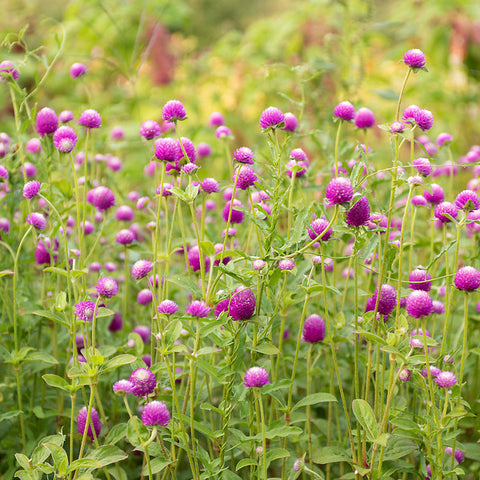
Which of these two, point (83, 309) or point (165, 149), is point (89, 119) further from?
point (83, 309)

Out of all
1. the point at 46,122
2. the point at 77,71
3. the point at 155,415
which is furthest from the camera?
the point at 77,71

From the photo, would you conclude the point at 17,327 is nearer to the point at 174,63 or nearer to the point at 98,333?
the point at 98,333

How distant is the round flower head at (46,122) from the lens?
1.90m

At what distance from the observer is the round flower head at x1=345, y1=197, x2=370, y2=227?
1.38 m

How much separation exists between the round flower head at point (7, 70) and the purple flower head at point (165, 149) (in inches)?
26.5

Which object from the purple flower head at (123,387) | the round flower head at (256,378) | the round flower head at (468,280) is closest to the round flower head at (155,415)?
the purple flower head at (123,387)

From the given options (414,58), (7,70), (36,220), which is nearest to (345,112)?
(414,58)

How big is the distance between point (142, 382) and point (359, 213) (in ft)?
2.23

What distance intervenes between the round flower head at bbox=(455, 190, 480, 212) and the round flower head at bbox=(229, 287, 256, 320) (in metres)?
0.59

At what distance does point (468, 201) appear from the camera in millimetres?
1399

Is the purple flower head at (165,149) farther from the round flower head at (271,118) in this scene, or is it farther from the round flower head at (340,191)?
the round flower head at (340,191)

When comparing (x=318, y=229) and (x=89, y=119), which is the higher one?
(x=89, y=119)

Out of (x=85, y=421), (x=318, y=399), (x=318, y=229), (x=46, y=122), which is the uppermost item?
(x=46, y=122)

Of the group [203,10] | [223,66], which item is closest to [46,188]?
[223,66]
